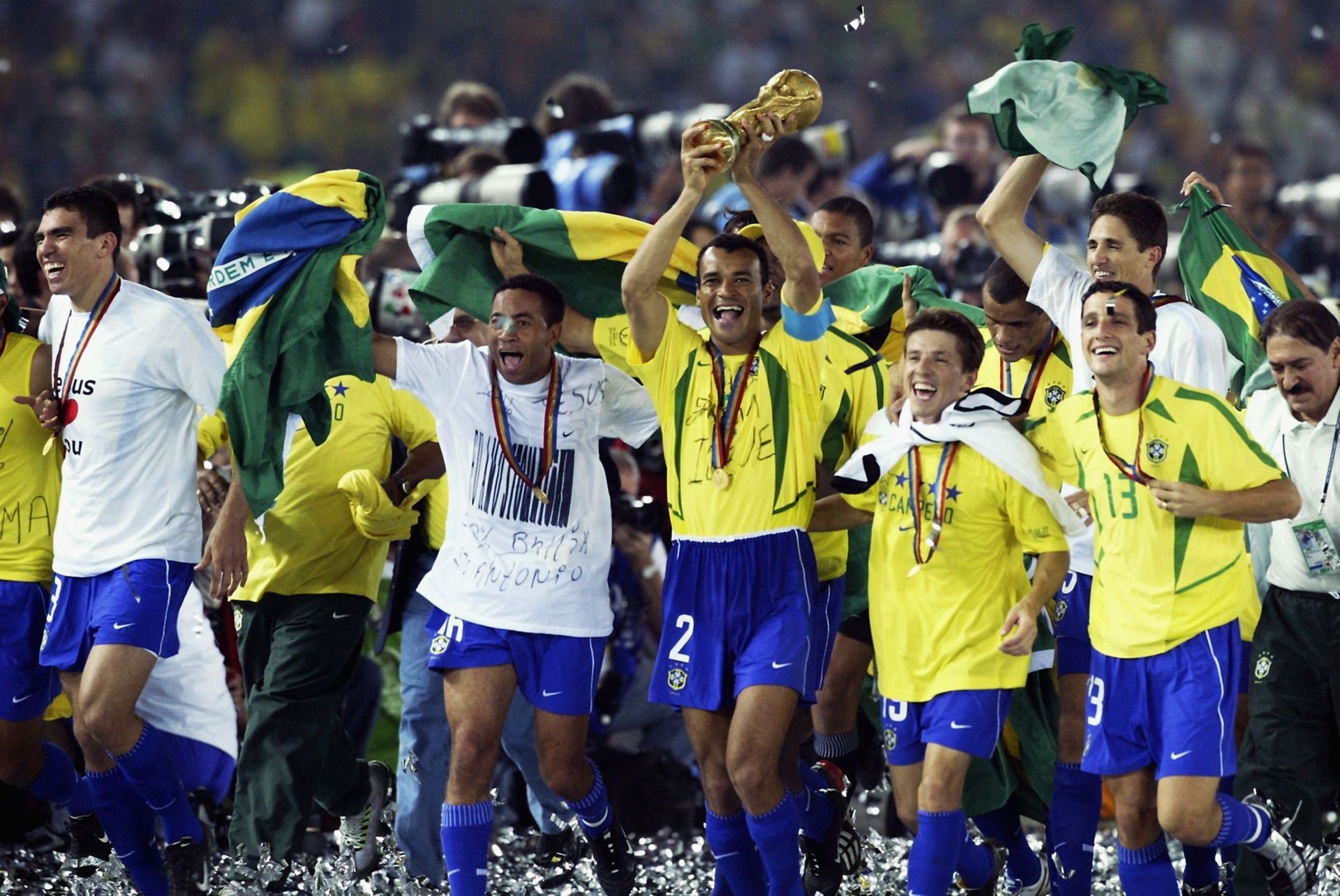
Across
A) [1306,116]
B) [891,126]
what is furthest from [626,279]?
[1306,116]

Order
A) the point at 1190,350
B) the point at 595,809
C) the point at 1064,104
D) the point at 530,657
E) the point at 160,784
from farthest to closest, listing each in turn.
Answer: the point at 160,784, the point at 595,809, the point at 1064,104, the point at 530,657, the point at 1190,350

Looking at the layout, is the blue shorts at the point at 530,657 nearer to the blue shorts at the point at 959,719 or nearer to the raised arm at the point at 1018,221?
the blue shorts at the point at 959,719

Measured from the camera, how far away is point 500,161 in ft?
29.8

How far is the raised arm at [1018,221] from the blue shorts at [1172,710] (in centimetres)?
135

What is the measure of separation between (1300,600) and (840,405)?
5.17ft

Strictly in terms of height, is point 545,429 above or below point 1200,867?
above

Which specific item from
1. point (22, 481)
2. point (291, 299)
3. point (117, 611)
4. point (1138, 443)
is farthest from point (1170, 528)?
point (22, 481)

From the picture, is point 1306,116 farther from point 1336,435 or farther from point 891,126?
point 1336,435

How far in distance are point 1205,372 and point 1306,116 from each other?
12188mm

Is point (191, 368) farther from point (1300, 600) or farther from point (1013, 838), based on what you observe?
point (1300, 600)

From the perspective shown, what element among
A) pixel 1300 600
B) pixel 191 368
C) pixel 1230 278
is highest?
pixel 1230 278

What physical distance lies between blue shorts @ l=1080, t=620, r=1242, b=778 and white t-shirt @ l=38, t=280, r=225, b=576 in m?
2.92

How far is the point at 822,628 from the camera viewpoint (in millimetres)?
5605

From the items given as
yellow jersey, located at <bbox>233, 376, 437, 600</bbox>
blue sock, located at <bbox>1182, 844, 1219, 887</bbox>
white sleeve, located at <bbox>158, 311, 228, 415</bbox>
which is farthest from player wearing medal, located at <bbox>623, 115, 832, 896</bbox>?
white sleeve, located at <bbox>158, 311, 228, 415</bbox>
